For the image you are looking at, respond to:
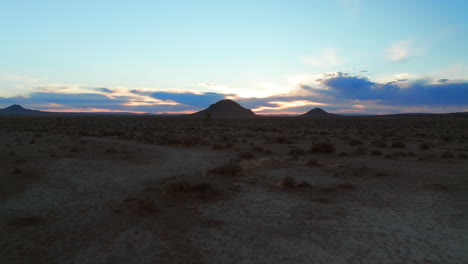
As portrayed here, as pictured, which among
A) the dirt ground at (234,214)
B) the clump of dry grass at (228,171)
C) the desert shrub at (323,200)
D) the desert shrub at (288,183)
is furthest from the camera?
the clump of dry grass at (228,171)

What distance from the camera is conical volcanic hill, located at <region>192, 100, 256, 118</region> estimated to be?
171 meters

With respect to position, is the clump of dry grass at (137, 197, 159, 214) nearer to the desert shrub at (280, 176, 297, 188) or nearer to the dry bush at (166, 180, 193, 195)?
the dry bush at (166, 180, 193, 195)

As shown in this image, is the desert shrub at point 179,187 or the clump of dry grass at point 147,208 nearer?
the clump of dry grass at point 147,208

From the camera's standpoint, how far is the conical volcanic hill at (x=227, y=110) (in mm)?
171250

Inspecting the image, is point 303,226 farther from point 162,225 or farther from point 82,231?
point 82,231

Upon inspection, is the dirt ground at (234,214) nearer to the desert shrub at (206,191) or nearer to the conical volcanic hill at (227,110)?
the desert shrub at (206,191)

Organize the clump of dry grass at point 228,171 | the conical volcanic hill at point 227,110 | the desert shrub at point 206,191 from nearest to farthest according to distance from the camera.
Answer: the desert shrub at point 206,191
the clump of dry grass at point 228,171
the conical volcanic hill at point 227,110

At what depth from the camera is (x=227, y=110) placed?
17475 cm

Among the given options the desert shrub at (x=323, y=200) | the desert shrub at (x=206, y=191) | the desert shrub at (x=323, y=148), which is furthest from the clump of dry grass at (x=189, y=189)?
the desert shrub at (x=323, y=148)

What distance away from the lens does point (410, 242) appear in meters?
5.44

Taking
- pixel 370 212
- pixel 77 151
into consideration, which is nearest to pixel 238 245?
pixel 370 212

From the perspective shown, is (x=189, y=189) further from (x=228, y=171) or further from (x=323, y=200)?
(x=323, y=200)

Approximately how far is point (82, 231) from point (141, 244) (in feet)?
5.34

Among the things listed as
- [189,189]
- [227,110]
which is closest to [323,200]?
[189,189]
